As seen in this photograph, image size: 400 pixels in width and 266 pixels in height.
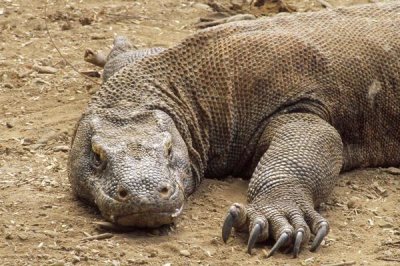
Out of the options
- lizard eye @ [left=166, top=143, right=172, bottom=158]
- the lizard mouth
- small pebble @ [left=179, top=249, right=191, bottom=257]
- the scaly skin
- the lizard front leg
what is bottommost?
the scaly skin

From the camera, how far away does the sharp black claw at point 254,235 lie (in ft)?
20.4

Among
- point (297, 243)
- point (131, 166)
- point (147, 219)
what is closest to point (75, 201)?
point (131, 166)

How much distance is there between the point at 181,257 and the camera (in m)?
6.08

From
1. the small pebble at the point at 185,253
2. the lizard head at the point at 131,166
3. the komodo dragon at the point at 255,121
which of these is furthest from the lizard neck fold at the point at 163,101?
the small pebble at the point at 185,253

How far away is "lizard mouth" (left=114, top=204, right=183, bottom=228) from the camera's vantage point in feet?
20.5

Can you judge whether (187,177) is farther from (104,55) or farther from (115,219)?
(104,55)

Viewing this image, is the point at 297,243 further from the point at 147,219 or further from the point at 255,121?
the point at 255,121

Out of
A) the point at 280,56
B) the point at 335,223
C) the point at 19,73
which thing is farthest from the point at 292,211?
the point at 19,73

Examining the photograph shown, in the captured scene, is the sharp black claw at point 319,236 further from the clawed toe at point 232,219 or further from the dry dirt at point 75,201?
the clawed toe at point 232,219

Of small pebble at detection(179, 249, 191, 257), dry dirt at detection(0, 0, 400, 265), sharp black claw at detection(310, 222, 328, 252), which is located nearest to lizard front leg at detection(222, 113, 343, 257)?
sharp black claw at detection(310, 222, 328, 252)

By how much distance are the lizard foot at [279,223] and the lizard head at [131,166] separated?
12.8 inches

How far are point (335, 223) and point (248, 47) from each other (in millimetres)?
1460

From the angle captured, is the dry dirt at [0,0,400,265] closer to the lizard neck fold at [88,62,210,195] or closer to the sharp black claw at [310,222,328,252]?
the sharp black claw at [310,222,328,252]

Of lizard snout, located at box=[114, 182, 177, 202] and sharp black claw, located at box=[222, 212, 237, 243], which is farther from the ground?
lizard snout, located at box=[114, 182, 177, 202]
